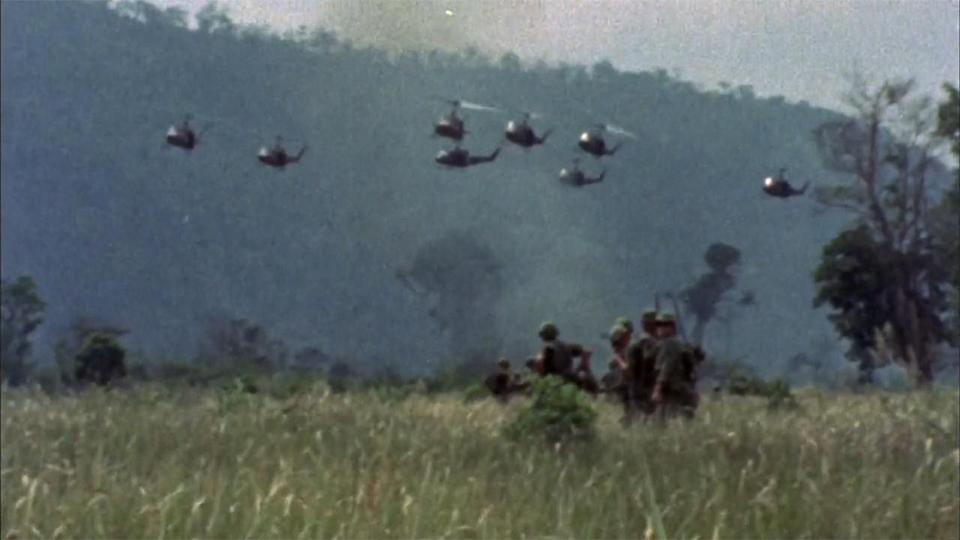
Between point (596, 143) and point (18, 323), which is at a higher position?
point (596, 143)

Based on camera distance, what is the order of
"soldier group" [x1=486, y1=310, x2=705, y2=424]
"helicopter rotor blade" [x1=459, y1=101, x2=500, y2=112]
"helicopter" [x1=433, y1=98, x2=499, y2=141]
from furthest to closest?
"soldier group" [x1=486, y1=310, x2=705, y2=424]
"helicopter" [x1=433, y1=98, x2=499, y2=141]
"helicopter rotor blade" [x1=459, y1=101, x2=500, y2=112]

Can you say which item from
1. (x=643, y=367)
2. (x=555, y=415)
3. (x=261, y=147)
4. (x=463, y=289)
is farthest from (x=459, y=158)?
(x=643, y=367)

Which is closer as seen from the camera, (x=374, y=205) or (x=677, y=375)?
(x=374, y=205)

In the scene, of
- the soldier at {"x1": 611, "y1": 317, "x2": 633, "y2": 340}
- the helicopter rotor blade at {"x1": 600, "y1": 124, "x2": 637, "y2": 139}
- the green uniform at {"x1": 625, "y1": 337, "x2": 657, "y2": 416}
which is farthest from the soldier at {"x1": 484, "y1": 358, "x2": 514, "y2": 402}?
the helicopter rotor blade at {"x1": 600, "y1": 124, "x2": 637, "y2": 139}

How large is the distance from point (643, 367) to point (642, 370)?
25 millimetres

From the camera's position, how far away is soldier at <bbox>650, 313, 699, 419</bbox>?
5.93m

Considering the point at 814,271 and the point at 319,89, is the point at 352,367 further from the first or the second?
the point at 814,271

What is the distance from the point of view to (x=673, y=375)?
598 cm

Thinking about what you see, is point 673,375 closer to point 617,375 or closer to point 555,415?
point 617,375

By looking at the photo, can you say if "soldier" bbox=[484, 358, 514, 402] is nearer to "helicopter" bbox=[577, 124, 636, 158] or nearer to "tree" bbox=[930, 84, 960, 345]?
"helicopter" bbox=[577, 124, 636, 158]

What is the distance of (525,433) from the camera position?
5.59 metres

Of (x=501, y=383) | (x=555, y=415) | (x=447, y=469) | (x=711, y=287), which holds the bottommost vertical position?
(x=447, y=469)

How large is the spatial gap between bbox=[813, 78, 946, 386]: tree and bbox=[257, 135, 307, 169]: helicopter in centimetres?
175

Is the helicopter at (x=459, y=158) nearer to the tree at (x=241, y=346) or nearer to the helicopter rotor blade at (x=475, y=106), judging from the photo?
the helicopter rotor blade at (x=475, y=106)
